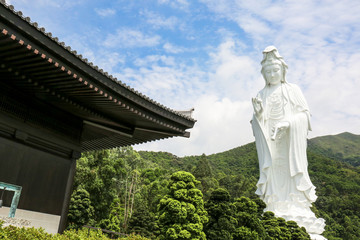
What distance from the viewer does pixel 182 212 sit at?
9.48 metres

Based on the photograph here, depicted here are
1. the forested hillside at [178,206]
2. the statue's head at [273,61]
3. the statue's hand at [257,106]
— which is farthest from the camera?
the statue's head at [273,61]

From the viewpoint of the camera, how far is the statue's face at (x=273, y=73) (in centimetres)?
1922

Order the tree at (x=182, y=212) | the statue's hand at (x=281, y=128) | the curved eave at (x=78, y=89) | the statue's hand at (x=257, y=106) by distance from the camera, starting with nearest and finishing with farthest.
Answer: the curved eave at (x=78, y=89) → the tree at (x=182, y=212) → the statue's hand at (x=281, y=128) → the statue's hand at (x=257, y=106)

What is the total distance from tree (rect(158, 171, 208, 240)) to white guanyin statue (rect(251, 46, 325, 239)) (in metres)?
8.29

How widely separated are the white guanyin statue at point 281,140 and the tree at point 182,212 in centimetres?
829

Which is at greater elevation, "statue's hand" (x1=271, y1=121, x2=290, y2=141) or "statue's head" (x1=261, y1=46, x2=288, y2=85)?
"statue's head" (x1=261, y1=46, x2=288, y2=85)

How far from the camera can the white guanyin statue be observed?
17.1 m

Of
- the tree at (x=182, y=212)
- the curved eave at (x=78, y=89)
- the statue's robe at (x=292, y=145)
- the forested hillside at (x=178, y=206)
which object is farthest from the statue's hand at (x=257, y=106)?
the curved eave at (x=78, y=89)

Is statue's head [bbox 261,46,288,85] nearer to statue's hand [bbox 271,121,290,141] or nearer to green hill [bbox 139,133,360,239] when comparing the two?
statue's hand [bbox 271,121,290,141]

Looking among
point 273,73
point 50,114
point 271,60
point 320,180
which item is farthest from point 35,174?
point 320,180

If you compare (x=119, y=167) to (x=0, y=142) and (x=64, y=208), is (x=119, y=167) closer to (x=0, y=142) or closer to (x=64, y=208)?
(x=64, y=208)

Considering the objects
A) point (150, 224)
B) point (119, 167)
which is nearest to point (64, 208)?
point (150, 224)

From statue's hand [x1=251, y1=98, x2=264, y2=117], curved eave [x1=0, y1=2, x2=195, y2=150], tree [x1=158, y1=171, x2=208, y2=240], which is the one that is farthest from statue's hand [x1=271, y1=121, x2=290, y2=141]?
curved eave [x1=0, y1=2, x2=195, y2=150]

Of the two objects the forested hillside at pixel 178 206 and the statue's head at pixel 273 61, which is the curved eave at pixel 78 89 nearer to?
the forested hillside at pixel 178 206
